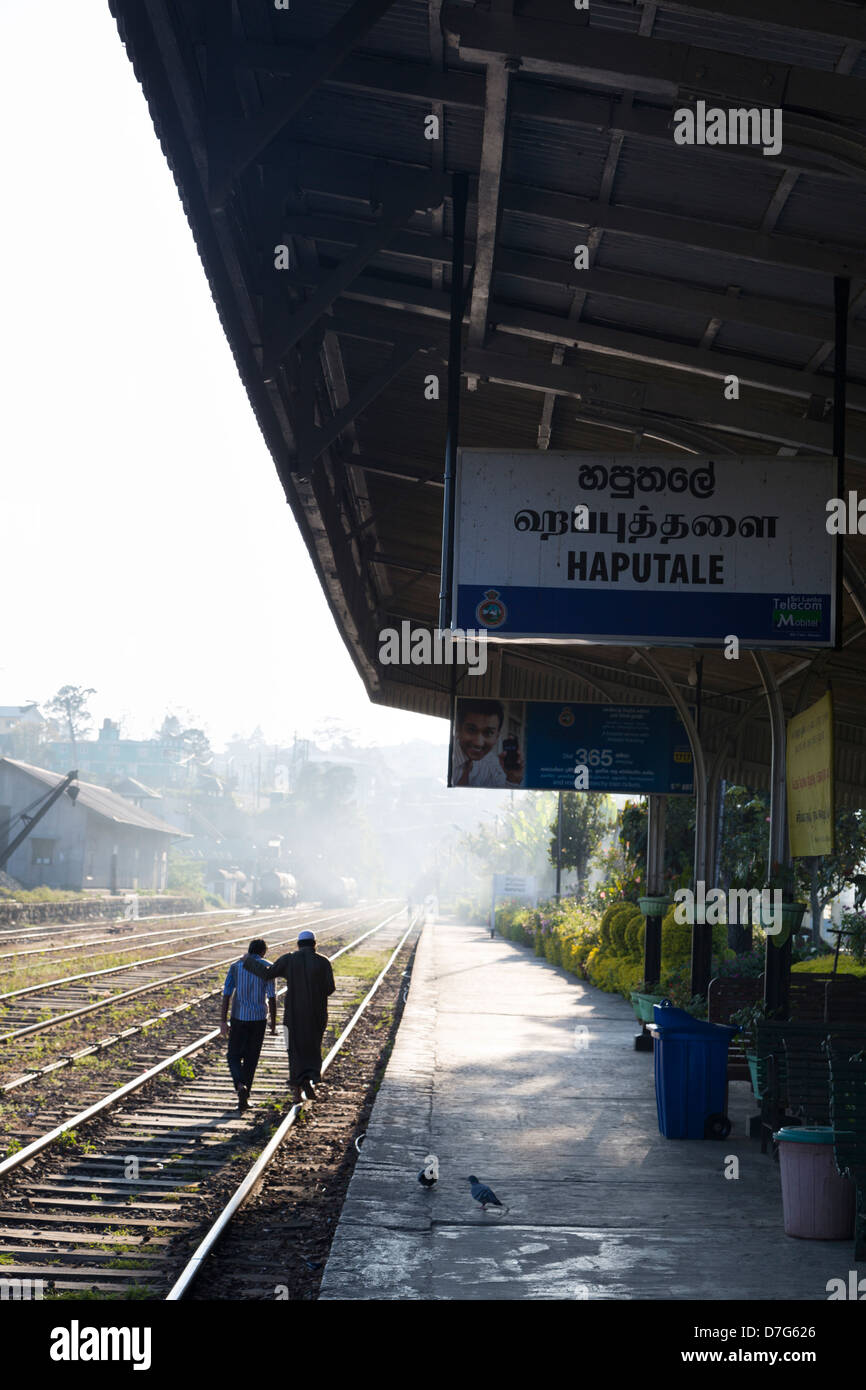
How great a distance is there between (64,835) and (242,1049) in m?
54.5

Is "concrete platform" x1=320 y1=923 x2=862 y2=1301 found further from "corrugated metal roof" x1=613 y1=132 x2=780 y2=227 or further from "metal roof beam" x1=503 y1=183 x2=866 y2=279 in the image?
"corrugated metal roof" x1=613 y1=132 x2=780 y2=227

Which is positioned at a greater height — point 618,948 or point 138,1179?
point 618,948

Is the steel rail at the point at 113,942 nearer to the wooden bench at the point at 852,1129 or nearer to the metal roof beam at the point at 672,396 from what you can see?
the metal roof beam at the point at 672,396

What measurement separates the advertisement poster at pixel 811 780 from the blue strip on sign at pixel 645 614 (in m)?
2.26

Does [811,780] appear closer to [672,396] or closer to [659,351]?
[672,396]

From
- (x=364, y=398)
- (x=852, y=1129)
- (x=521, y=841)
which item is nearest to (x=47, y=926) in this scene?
(x=364, y=398)

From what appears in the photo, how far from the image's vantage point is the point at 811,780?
968 centimetres

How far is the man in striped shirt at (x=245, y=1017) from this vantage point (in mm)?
12367

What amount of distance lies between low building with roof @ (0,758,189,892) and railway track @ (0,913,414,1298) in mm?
45066

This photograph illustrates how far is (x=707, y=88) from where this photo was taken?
514cm

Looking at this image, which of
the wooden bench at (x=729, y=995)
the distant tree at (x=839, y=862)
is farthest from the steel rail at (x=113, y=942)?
the wooden bench at (x=729, y=995)
